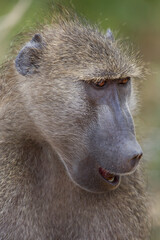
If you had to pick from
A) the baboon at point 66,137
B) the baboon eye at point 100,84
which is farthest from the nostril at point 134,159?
the baboon eye at point 100,84

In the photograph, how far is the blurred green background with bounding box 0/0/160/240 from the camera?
6.11 m

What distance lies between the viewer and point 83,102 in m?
3.91

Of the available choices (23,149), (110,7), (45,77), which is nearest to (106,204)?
(23,149)

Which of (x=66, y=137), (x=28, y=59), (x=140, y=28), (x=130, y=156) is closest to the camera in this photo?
(x=130, y=156)

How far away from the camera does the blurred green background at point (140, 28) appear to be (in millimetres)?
6105

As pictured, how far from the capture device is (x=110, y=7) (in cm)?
927

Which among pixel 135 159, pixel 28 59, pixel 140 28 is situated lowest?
pixel 140 28

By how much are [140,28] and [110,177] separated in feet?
22.7

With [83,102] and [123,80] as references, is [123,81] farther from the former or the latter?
[83,102]

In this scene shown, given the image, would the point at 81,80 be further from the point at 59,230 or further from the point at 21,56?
the point at 59,230

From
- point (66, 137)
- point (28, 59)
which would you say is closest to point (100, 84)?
point (66, 137)

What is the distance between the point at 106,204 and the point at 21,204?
654 millimetres

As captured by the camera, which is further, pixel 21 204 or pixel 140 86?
pixel 140 86

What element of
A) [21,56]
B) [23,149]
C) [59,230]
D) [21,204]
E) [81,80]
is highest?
[21,56]
